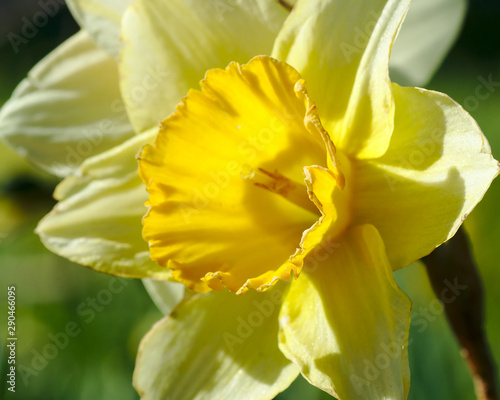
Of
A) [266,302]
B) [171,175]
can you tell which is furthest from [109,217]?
[266,302]

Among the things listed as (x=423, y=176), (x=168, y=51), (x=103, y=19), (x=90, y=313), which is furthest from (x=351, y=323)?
(x=90, y=313)

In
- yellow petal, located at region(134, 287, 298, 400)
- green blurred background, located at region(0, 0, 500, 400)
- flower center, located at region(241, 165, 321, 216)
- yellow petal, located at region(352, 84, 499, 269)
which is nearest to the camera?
yellow petal, located at region(352, 84, 499, 269)

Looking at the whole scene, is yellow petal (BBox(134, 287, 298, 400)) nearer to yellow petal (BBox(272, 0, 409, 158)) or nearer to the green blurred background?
yellow petal (BBox(272, 0, 409, 158))

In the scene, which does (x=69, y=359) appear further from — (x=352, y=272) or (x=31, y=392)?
(x=352, y=272)

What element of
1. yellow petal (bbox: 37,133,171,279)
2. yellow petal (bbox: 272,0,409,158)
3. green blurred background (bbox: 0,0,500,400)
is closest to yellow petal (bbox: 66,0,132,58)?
yellow petal (bbox: 37,133,171,279)

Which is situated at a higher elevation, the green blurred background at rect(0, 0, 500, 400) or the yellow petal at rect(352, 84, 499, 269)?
the yellow petal at rect(352, 84, 499, 269)

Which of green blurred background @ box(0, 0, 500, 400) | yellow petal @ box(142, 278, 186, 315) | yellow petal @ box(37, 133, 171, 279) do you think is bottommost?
green blurred background @ box(0, 0, 500, 400)
